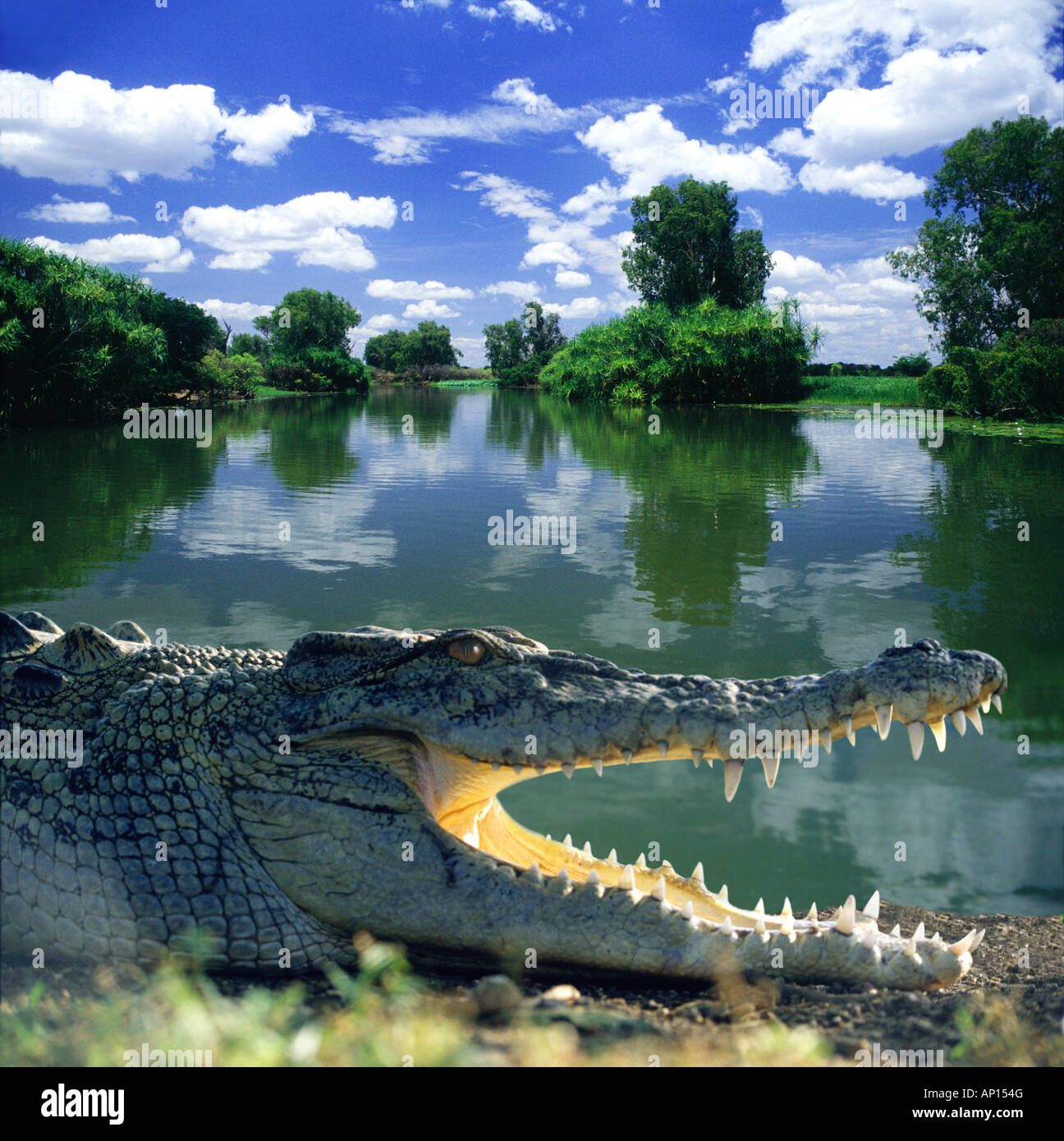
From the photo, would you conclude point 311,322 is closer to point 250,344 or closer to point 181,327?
point 250,344

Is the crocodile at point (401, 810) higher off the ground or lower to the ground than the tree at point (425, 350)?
lower

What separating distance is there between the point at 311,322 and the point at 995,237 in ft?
305

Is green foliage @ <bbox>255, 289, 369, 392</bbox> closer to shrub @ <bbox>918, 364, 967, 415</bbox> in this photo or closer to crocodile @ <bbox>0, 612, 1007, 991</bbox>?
shrub @ <bbox>918, 364, 967, 415</bbox>

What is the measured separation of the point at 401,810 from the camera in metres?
3.00

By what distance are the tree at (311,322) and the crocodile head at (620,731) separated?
11411 centimetres

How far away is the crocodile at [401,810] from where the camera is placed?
2.87 m

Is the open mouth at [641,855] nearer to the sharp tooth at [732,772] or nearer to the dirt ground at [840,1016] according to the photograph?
the sharp tooth at [732,772]

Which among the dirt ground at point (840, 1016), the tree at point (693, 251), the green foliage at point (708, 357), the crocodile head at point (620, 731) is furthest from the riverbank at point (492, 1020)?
the tree at point (693, 251)

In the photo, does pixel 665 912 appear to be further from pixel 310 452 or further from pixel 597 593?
pixel 310 452

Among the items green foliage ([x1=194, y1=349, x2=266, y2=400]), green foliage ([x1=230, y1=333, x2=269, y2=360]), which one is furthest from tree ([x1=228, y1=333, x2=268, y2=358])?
green foliage ([x1=194, y1=349, x2=266, y2=400])

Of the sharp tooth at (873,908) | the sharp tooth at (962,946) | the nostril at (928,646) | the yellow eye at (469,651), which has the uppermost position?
the nostril at (928,646)

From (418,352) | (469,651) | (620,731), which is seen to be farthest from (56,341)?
(418,352)

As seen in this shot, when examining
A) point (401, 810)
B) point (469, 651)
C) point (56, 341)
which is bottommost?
point (401, 810)

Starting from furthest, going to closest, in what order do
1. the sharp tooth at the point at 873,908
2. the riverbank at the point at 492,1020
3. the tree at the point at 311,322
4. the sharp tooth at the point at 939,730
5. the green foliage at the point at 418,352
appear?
the green foliage at the point at 418,352, the tree at the point at 311,322, the sharp tooth at the point at 873,908, the sharp tooth at the point at 939,730, the riverbank at the point at 492,1020
